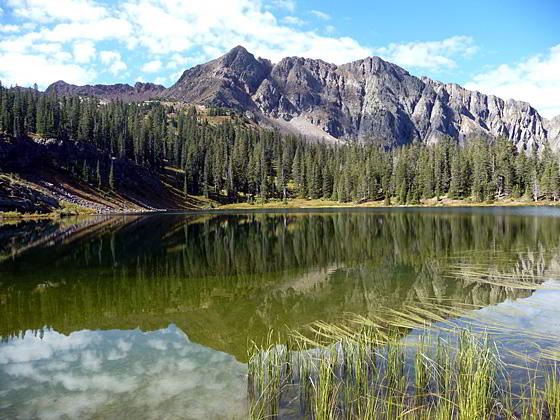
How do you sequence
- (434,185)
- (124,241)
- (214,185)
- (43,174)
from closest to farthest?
1. (124,241)
2. (43,174)
3. (434,185)
4. (214,185)

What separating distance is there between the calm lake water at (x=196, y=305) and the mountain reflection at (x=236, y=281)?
0.10m

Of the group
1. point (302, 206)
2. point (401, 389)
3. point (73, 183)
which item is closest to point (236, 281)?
point (401, 389)

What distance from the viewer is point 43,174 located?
10856 cm

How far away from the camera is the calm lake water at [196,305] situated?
957 cm

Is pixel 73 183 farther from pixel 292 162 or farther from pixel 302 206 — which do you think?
pixel 292 162

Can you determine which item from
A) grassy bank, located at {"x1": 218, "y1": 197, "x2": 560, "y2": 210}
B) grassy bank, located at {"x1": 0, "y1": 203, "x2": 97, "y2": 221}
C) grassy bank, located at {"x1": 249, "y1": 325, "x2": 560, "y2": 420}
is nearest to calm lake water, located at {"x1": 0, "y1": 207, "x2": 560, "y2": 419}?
grassy bank, located at {"x1": 249, "y1": 325, "x2": 560, "y2": 420}

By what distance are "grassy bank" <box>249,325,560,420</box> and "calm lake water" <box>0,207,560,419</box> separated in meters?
0.94

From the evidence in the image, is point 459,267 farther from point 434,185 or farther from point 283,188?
point 283,188

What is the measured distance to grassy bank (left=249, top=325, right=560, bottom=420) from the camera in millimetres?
7344

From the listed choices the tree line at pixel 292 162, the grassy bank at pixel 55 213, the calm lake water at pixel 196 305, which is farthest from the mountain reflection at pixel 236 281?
the tree line at pixel 292 162

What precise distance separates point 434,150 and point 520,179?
32.8 metres

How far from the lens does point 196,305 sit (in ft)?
57.5

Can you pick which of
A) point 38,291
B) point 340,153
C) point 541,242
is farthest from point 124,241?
point 340,153

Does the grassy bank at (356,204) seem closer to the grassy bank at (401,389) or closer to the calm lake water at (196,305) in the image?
the calm lake water at (196,305)
